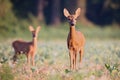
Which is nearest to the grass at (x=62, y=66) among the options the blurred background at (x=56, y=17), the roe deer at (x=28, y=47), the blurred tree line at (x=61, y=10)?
the roe deer at (x=28, y=47)

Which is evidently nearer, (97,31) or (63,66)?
(63,66)

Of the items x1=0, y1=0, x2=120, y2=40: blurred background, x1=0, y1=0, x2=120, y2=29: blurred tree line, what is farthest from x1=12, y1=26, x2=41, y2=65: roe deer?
x1=0, y1=0, x2=120, y2=29: blurred tree line

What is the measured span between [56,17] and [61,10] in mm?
772

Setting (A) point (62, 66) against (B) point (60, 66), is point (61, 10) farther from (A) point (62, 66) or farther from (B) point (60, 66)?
(A) point (62, 66)

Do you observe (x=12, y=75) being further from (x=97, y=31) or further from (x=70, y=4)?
(x=70, y=4)

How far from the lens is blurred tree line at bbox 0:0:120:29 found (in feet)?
121

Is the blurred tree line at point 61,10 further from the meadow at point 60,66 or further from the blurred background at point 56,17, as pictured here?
the meadow at point 60,66

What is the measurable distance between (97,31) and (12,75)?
22294 mm

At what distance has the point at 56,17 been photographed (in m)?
38.1

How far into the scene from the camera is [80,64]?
49.2 feet

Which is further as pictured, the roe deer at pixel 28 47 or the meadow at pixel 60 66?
the roe deer at pixel 28 47

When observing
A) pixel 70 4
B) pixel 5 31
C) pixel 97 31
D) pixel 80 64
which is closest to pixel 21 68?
pixel 80 64

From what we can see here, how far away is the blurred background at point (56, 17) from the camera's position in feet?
108

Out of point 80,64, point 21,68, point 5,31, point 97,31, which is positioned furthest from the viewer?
point 97,31
